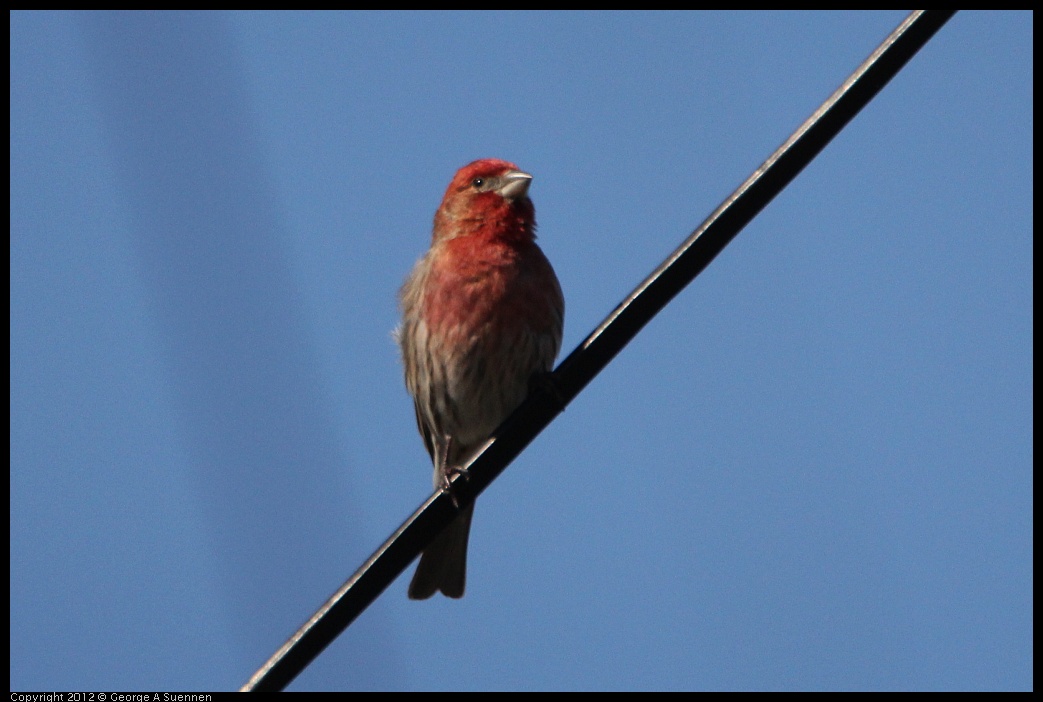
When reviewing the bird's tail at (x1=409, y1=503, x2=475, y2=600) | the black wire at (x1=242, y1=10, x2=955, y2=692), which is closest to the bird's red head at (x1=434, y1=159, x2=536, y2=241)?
the bird's tail at (x1=409, y1=503, x2=475, y2=600)

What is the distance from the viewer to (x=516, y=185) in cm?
654

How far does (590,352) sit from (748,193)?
2.31 feet

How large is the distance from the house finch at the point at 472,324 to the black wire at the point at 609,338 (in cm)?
198

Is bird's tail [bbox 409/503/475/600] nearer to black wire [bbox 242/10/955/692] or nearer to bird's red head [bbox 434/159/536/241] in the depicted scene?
bird's red head [bbox 434/159/536/241]

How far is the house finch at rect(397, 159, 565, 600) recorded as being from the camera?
6027mm

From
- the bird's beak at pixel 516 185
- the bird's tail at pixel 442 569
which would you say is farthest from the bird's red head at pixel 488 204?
the bird's tail at pixel 442 569

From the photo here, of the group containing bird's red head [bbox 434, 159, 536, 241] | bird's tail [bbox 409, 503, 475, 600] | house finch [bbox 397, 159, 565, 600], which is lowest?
bird's tail [bbox 409, 503, 475, 600]

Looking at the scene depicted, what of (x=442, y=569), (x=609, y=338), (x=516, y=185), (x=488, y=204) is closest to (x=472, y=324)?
(x=488, y=204)

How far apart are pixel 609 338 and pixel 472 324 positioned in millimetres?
2485

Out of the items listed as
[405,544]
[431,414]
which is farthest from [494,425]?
[405,544]

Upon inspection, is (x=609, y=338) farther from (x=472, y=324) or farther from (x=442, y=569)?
(x=442, y=569)

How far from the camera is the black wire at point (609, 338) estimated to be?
126 inches
